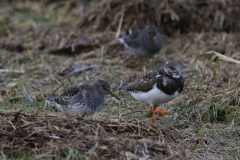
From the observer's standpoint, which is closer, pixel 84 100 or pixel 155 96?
pixel 84 100

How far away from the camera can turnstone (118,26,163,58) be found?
28.6 feet

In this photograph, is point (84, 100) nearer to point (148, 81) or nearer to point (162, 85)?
point (148, 81)

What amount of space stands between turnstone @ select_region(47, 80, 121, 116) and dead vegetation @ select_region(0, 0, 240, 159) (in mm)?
258

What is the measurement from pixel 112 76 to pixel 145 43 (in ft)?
5.66

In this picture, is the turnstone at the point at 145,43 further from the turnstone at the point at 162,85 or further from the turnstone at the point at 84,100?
the turnstone at the point at 84,100

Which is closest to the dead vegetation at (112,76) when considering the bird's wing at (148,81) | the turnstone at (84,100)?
the turnstone at (84,100)

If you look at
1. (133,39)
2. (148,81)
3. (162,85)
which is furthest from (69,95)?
(133,39)

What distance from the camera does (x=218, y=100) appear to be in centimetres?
571

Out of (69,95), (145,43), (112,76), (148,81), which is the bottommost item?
(112,76)

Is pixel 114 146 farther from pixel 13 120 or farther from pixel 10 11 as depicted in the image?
pixel 10 11

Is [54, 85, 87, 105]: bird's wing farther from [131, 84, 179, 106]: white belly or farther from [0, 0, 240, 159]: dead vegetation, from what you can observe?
[131, 84, 179, 106]: white belly

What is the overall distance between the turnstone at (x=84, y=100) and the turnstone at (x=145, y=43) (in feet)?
11.2

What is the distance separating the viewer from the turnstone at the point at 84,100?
528 cm

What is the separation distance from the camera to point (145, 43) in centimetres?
877
